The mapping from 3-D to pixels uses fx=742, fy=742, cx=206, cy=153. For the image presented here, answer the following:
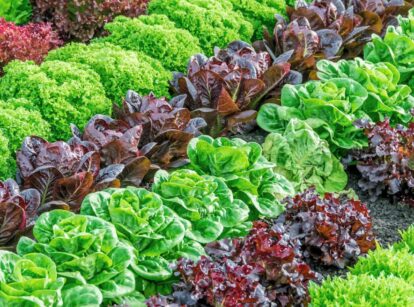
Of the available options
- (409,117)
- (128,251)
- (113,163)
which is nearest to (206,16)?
(409,117)

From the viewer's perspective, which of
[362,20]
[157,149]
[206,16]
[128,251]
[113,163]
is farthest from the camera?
[362,20]

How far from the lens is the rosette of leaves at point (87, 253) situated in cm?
398

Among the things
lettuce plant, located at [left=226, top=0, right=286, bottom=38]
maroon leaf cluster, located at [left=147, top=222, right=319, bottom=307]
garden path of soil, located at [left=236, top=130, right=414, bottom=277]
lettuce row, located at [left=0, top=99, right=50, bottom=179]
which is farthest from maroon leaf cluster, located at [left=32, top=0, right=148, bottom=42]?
maroon leaf cluster, located at [left=147, top=222, right=319, bottom=307]

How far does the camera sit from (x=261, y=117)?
648 centimetres

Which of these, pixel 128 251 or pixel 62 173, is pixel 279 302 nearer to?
pixel 128 251

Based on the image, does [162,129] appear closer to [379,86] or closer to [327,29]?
[379,86]

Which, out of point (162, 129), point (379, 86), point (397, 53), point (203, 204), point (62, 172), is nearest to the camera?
point (203, 204)

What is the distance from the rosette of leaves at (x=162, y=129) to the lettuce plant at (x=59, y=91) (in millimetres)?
433

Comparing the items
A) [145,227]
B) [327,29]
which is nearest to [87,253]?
[145,227]

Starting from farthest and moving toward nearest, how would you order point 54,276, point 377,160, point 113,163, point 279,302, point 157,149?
point 377,160, point 157,149, point 113,163, point 279,302, point 54,276

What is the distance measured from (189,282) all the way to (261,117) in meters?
2.62

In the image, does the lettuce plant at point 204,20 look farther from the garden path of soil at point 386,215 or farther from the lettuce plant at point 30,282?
the lettuce plant at point 30,282

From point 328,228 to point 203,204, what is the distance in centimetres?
90

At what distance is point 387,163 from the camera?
5.98m
